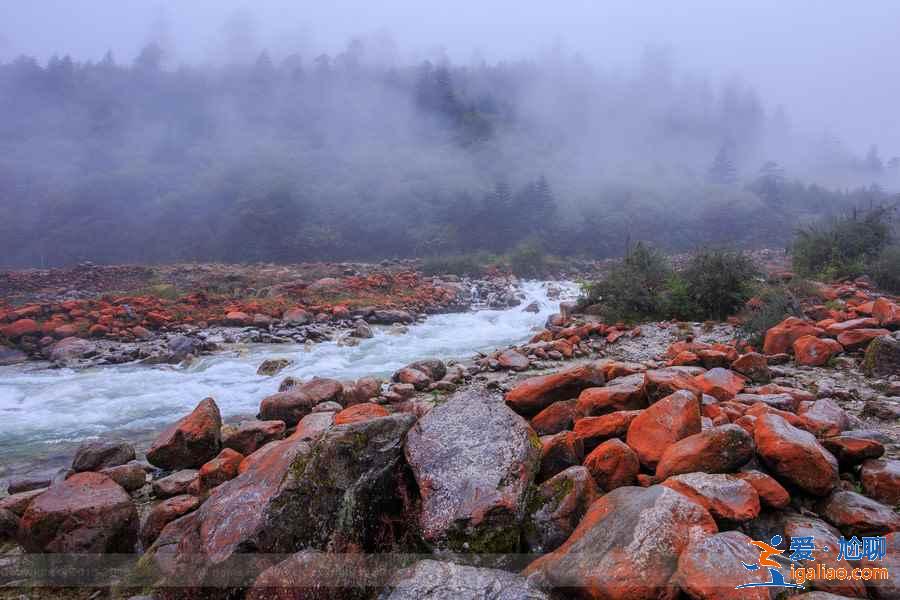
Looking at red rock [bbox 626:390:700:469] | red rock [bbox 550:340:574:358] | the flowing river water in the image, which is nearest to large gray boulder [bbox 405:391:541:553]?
red rock [bbox 626:390:700:469]

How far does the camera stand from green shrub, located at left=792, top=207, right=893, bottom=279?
10172 millimetres

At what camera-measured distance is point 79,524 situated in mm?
2748

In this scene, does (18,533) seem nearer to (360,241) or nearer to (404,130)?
(360,241)

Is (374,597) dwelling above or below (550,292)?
above

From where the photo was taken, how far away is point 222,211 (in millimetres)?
27469

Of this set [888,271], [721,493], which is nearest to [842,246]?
[888,271]

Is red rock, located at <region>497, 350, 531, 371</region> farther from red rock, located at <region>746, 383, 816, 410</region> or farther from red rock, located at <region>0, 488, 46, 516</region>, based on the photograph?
red rock, located at <region>0, 488, 46, 516</region>

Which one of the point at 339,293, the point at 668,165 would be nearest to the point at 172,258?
the point at 339,293

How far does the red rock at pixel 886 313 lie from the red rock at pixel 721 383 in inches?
103

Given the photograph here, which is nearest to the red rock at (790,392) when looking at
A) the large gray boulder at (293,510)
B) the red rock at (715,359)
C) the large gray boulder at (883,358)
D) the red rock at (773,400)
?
the red rock at (773,400)

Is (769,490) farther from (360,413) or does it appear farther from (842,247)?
(842,247)

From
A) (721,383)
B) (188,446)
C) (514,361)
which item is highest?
(721,383)

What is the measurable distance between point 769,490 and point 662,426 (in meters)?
0.60

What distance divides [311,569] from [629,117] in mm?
59397
